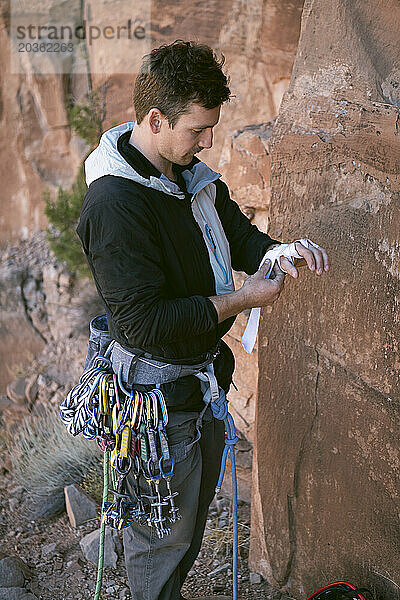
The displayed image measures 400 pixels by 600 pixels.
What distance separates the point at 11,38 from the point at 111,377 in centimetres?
451

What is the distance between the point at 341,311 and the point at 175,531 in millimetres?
871

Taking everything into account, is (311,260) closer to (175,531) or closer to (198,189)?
(198,189)

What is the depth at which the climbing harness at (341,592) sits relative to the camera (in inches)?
91.8

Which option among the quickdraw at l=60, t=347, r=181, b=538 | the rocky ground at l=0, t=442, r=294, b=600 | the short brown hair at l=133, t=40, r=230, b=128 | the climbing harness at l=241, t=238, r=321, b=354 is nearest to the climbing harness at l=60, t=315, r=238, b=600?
the quickdraw at l=60, t=347, r=181, b=538

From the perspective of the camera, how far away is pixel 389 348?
2.21 m

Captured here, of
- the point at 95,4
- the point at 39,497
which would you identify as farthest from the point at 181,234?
the point at 95,4

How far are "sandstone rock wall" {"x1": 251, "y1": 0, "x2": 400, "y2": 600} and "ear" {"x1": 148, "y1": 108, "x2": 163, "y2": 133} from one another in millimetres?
626

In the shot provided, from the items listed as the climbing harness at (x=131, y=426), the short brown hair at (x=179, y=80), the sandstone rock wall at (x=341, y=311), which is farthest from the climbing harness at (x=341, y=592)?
the short brown hair at (x=179, y=80)

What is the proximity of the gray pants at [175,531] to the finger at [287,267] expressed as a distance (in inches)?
20.8

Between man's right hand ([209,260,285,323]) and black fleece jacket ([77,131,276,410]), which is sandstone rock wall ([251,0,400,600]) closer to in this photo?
man's right hand ([209,260,285,323])

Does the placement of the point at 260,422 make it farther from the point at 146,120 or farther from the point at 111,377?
the point at 146,120

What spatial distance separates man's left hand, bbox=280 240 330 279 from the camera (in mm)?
2076

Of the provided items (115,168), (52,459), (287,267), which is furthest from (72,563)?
(115,168)

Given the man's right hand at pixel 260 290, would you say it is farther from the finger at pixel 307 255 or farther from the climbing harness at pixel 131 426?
the climbing harness at pixel 131 426
